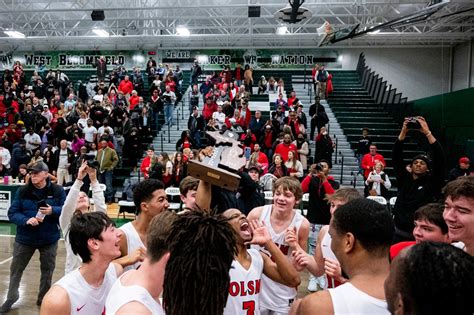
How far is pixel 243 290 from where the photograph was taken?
8.23 ft

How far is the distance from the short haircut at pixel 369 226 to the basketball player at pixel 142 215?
159 centimetres

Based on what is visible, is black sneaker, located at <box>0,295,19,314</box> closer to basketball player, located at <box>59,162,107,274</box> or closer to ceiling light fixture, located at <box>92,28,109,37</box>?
basketball player, located at <box>59,162,107,274</box>

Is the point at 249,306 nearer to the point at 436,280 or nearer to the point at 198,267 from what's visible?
the point at 198,267

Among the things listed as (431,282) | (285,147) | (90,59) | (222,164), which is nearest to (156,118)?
(285,147)

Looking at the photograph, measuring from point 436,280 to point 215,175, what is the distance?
1462 millimetres

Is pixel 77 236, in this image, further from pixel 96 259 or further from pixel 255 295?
pixel 255 295

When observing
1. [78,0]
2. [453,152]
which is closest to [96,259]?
[453,152]

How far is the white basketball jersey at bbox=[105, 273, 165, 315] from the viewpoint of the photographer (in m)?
1.87

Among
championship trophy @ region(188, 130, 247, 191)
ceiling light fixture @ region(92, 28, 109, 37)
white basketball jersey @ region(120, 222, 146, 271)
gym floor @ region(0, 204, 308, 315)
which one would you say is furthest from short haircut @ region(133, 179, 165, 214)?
ceiling light fixture @ region(92, 28, 109, 37)

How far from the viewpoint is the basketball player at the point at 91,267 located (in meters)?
2.43

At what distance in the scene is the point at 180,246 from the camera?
5.48 ft

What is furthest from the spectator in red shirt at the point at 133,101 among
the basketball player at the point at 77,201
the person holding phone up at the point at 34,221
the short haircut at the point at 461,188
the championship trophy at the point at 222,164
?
the short haircut at the point at 461,188

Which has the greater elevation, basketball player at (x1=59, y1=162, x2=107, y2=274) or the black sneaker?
basketball player at (x1=59, y1=162, x2=107, y2=274)

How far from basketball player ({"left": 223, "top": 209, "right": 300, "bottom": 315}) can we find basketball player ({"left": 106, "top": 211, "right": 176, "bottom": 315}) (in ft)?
1.75
